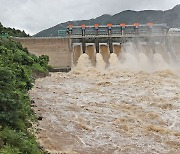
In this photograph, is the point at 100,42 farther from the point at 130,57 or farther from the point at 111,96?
the point at 111,96

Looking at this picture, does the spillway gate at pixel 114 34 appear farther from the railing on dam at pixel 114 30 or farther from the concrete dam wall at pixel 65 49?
the concrete dam wall at pixel 65 49

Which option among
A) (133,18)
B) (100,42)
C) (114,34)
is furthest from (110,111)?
(133,18)

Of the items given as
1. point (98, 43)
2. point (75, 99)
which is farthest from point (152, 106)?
point (98, 43)

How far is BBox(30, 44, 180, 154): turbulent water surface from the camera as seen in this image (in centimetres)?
1216

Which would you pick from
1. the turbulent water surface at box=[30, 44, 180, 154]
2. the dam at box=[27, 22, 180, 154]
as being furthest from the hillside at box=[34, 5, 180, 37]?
the turbulent water surface at box=[30, 44, 180, 154]

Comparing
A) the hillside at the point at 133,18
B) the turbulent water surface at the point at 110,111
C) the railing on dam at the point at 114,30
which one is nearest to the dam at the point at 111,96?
the turbulent water surface at the point at 110,111

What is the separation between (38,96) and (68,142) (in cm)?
705

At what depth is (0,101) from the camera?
11016 mm

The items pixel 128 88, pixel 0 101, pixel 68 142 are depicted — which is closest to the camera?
pixel 0 101

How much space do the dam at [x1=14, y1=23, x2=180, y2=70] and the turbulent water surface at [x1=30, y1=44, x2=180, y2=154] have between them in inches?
144

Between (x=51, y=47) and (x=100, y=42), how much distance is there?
4421mm

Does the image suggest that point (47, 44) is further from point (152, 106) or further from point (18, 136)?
point (18, 136)

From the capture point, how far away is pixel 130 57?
32719mm

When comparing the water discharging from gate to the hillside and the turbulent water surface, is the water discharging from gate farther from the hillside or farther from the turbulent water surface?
the hillside
